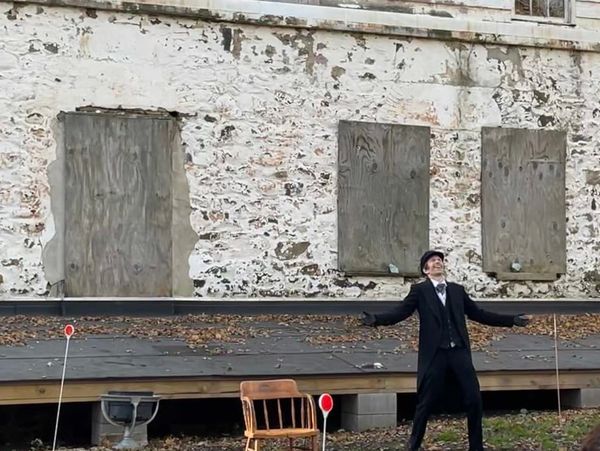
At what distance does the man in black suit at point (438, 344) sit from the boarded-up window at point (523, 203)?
6.53 metres

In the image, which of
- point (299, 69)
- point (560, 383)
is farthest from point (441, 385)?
point (299, 69)

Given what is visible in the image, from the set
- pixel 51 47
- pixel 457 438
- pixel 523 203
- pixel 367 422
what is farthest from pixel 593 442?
pixel 523 203

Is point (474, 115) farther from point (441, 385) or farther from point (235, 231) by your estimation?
point (441, 385)

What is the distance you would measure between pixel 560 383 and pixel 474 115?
17.1 feet

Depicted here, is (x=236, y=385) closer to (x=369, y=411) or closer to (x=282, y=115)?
(x=369, y=411)

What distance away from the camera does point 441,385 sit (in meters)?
7.95

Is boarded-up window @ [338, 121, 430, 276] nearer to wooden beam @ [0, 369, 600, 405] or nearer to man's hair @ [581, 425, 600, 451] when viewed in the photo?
wooden beam @ [0, 369, 600, 405]

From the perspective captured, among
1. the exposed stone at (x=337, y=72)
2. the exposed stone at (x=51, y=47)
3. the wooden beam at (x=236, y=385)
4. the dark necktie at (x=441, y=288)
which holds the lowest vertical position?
the wooden beam at (x=236, y=385)

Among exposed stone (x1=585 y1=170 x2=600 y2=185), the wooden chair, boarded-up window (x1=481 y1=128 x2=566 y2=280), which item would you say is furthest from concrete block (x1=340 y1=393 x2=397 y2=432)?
exposed stone (x1=585 y1=170 x2=600 y2=185)

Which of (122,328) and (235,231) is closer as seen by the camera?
(122,328)

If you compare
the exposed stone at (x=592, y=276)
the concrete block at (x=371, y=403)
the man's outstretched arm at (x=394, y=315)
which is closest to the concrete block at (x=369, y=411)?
the concrete block at (x=371, y=403)

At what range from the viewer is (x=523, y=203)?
14.6 m

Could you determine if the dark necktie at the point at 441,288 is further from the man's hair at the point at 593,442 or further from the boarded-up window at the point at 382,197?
the boarded-up window at the point at 382,197

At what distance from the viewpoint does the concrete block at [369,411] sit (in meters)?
9.59
